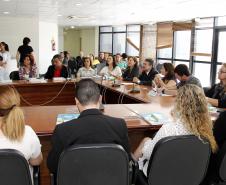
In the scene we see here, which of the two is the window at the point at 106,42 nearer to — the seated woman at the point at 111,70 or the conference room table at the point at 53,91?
the seated woman at the point at 111,70

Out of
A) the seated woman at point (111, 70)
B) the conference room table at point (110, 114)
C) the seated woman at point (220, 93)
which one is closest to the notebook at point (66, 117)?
Answer: the conference room table at point (110, 114)

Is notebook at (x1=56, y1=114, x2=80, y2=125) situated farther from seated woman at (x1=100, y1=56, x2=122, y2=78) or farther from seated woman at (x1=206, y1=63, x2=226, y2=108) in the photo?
seated woman at (x1=100, y1=56, x2=122, y2=78)

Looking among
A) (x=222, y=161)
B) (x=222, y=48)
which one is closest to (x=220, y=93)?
(x=222, y=161)

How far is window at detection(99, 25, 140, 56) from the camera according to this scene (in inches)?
531

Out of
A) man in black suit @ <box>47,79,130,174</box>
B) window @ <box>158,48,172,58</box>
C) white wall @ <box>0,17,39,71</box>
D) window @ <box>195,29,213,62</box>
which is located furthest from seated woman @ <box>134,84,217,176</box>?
window @ <box>158,48,172,58</box>

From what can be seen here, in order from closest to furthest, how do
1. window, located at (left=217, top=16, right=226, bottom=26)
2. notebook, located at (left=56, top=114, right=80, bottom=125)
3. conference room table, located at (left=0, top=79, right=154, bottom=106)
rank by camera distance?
notebook, located at (left=56, top=114, right=80, bottom=125) → conference room table, located at (left=0, top=79, right=154, bottom=106) → window, located at (left=217, top=16, right=226, bottom=26)

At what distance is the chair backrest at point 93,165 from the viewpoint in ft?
5.19

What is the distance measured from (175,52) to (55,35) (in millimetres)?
4966

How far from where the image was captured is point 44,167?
2.62 metres

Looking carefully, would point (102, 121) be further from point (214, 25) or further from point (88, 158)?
point (214, 25)

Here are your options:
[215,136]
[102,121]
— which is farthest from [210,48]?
[102,121]

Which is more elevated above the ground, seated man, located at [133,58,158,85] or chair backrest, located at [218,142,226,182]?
seated man, located at [133,58,158,85]

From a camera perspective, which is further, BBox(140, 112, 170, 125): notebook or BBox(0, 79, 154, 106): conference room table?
BBox(0, 79, 154, 106): conference room table

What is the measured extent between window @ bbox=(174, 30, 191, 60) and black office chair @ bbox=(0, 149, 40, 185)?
9.45 m
